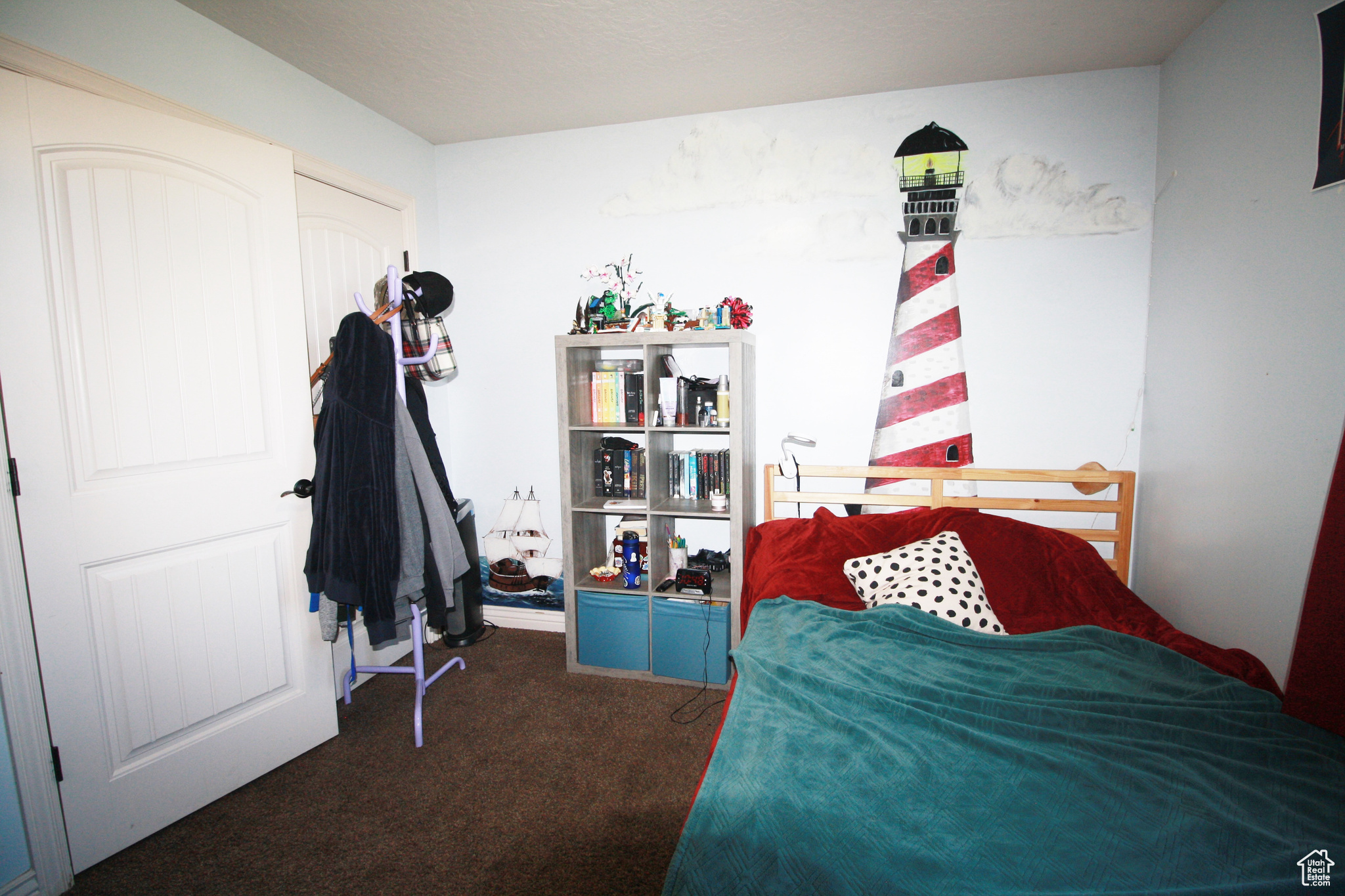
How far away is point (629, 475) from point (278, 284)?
158 centimetres

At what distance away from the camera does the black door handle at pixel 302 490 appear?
2072 millimetres

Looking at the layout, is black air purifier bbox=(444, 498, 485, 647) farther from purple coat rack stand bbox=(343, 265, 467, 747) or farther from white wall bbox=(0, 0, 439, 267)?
white wall bbox=(0, 0, 439, 267)

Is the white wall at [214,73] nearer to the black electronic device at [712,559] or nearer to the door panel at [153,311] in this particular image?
the door panel at [153,311]

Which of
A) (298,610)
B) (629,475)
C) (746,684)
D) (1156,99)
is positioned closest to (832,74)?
(1156,99)

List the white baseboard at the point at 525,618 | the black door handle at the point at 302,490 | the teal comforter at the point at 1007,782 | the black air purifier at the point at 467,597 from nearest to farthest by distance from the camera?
the teal comforter at the point at 1007,782 < the black door handle at the point at 302,490 < the black air purifier at the point at 467,597 < the white baseboard at the point at 525,618

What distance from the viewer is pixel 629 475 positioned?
277 cm

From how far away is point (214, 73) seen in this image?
1.99 metres

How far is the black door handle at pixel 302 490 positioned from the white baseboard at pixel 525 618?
1.38 m

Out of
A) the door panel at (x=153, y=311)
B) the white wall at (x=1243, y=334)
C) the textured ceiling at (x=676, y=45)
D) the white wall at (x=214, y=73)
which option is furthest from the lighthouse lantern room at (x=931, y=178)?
the door panel at (x=153, y=311)

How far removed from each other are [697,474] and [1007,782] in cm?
179

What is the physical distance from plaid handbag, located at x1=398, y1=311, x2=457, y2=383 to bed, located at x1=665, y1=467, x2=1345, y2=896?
5.44ft

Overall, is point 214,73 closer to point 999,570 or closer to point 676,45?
point 676,45

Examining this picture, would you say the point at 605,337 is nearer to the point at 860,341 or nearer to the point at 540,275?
the point at 540,275

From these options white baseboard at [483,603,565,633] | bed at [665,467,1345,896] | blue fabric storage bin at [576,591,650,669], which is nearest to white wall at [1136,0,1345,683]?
bed at [665,467,1345,896]
